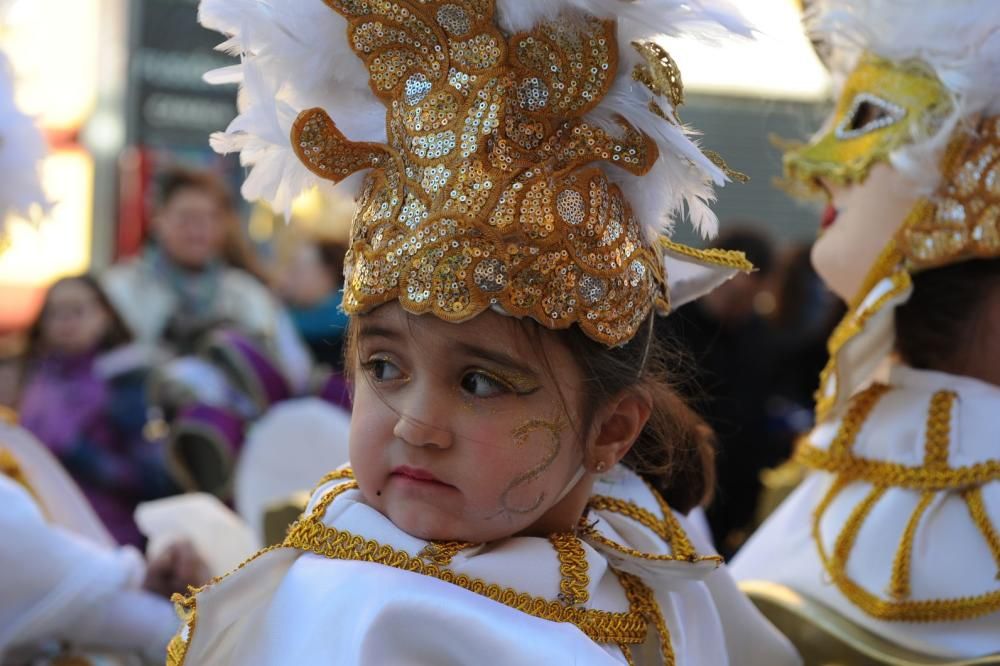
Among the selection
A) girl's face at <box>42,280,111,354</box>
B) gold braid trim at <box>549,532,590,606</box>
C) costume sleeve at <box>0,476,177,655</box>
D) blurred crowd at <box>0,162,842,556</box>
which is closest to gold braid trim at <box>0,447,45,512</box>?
costume sleeve at <box>0,476,177,655</box>

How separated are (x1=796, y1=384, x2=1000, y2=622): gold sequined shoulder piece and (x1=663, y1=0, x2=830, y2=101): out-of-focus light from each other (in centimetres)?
61

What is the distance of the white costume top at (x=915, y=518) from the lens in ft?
6.18

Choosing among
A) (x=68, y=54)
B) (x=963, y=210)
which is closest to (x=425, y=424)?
(x=963, y=210)

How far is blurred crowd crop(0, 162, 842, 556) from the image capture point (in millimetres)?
3531

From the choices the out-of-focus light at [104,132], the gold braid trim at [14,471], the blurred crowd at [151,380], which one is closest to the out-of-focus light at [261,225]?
the out-of-focus light at [104,132]

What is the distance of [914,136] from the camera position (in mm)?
1981

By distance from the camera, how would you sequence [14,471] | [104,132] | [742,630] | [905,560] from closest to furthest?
[742,630]
[905,560]
[14,471]
[104,132]

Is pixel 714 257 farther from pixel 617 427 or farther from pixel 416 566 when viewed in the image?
pixel 416 566

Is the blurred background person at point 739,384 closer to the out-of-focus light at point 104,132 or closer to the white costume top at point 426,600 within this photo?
the white costume top at point 426,600

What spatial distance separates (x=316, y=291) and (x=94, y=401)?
1.19 m

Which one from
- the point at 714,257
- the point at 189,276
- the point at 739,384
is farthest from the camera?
the point at 189,276

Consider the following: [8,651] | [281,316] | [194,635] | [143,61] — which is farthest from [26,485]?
[143,61]

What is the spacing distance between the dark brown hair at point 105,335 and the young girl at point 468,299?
96.5 inches

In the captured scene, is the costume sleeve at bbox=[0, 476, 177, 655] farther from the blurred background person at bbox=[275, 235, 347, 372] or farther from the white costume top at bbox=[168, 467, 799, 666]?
the blurred background person at bbox=[275, 235, 347, 372]
